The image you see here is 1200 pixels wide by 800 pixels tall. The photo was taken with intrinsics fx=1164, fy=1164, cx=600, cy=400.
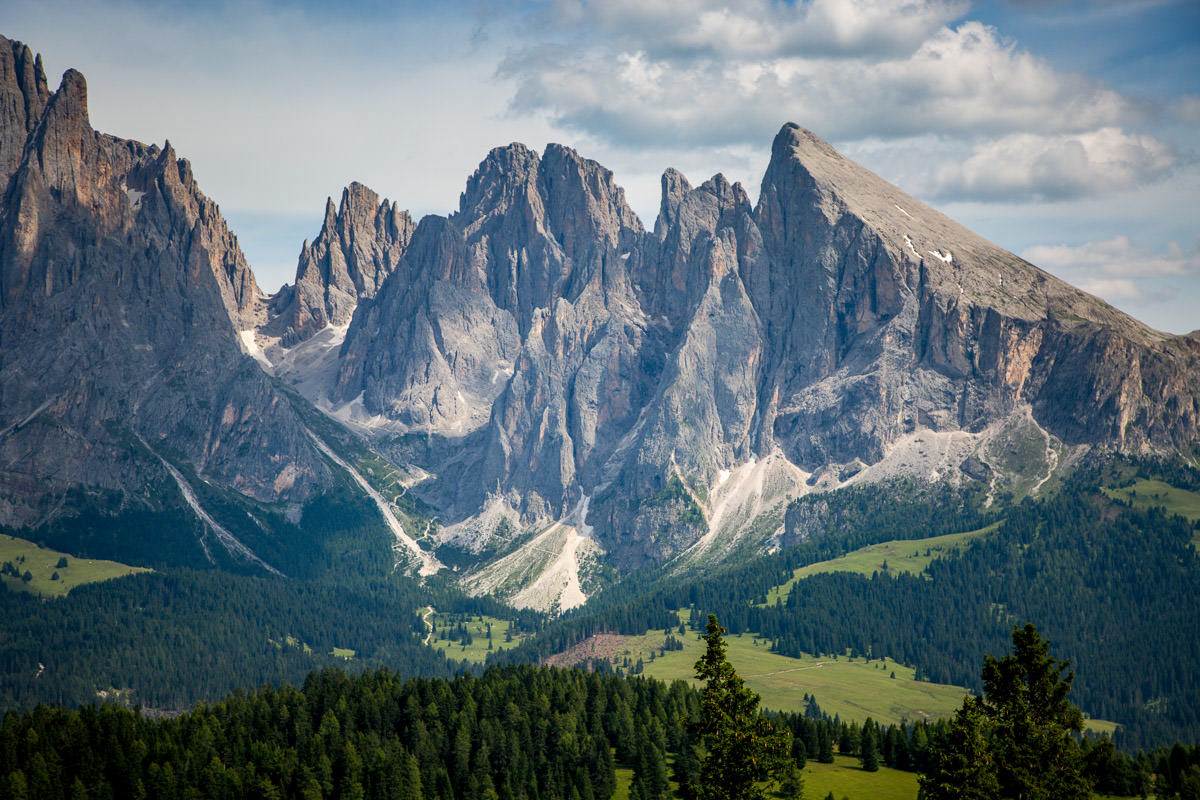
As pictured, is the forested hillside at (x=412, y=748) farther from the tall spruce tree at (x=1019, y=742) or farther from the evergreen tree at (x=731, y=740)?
the evergreen tree at (x=731, y=740)

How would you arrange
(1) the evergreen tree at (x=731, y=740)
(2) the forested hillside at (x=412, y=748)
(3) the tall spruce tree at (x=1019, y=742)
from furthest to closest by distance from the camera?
1. (2) the forested hillside at (x=412, y=748)
2. (1) the evergreen tree at (x=731, y=740)
3. (3) the tall spruce tree at (x=1019, y=742)

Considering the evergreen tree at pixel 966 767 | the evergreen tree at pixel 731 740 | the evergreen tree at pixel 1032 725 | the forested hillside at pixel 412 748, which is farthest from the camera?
the forested hillside at pixel 412 748

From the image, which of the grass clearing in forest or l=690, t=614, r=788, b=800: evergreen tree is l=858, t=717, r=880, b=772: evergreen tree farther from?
l=690, t=614, r=788, b=800: evergreen tree

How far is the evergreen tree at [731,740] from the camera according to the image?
77125mm

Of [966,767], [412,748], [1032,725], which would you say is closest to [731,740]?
[966,767]

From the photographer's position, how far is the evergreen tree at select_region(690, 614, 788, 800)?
7712cm

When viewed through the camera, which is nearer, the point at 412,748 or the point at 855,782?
the point at 855,782

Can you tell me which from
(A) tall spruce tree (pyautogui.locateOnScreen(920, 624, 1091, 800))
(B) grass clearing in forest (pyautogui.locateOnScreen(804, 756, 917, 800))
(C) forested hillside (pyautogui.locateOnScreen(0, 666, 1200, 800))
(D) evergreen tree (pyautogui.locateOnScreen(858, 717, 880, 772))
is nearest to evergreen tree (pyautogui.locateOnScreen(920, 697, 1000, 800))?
(A) tall spruce tree (pyautogui.locateOnScreen(920, 624, 1091, 800))

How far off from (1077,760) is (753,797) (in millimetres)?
22344

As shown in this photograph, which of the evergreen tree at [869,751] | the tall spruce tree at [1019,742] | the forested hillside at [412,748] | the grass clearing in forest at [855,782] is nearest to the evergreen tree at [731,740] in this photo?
the tall spruce tree at [1019,742]

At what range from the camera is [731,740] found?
77125mm

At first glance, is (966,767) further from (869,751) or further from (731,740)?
(869,751)

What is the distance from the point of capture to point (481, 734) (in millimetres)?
148000

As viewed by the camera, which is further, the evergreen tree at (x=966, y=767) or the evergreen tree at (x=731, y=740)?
the evergreen tree at (x=731, y=740)
